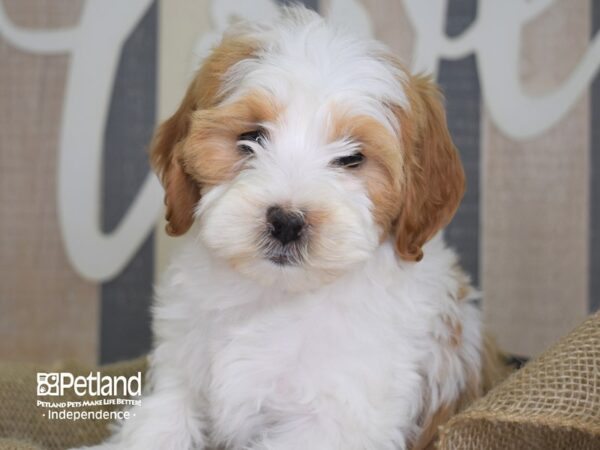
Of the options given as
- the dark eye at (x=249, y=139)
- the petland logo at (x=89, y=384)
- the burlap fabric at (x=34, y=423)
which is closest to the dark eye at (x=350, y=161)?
the dark eye at (x=249, y=139)

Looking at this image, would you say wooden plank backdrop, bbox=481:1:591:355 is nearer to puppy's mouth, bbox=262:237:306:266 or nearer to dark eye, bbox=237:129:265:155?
dark eye, bbox=237:129:265:155

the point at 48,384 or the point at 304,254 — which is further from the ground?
the point at 304,254

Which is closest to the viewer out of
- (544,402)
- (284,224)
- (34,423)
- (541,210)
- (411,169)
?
(544,402)

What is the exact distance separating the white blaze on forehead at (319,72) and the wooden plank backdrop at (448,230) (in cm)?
175

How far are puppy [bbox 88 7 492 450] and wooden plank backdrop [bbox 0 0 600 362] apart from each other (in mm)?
1726

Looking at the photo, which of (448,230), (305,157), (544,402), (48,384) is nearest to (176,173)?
(305,157)

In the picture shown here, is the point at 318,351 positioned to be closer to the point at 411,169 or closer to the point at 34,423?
the point at 411,169

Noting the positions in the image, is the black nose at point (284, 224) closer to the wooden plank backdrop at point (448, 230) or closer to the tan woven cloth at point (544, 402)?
the tan woven cloth at point (544, 402)

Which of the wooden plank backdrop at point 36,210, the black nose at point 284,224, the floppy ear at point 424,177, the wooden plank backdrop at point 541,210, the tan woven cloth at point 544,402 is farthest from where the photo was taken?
the wooden plank backdrop at point 36,210

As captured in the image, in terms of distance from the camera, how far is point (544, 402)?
7.18ft

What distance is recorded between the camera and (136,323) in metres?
4.76

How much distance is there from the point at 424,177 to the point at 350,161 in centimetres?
24

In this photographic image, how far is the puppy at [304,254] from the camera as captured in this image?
95.8 inches

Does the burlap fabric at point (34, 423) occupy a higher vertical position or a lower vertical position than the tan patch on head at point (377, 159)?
lower
